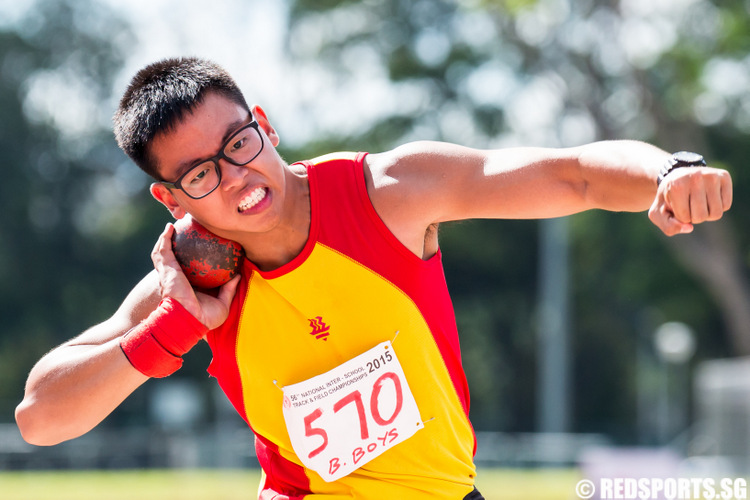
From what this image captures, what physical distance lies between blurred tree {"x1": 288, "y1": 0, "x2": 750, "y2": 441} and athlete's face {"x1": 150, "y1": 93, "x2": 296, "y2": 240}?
757 inches

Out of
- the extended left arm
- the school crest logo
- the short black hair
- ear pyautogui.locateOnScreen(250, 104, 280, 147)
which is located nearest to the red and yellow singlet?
the school crest logo

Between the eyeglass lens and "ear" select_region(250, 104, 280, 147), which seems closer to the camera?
the eyeglass lens

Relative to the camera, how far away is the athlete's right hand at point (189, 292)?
3.55 meters

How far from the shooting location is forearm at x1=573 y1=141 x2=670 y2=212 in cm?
310

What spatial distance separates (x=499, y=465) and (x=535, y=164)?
66.2 feet

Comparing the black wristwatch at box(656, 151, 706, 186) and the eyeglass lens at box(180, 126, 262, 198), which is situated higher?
the eyeglass lens at box(180, 126, 262, 198)

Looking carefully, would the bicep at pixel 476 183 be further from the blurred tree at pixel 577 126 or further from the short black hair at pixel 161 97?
the blurred tree at pixel 577 126

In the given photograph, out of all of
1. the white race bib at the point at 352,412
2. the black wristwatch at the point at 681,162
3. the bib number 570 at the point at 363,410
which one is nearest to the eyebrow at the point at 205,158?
the white race bib at the point at 352,412

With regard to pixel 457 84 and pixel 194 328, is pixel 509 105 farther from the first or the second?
pixel 194 328

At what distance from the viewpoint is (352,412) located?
357 centimetres

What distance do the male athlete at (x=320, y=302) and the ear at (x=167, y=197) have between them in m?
0.04

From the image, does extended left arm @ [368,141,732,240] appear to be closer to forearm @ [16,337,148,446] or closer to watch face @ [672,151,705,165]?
watch face @ [672,151,705,165]

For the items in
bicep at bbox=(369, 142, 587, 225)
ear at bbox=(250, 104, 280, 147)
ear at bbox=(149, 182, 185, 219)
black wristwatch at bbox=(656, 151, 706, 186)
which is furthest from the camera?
ear at bbox=(250, 104, 280, 147)

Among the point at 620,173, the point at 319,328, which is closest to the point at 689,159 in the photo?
A: the point at 620,173
